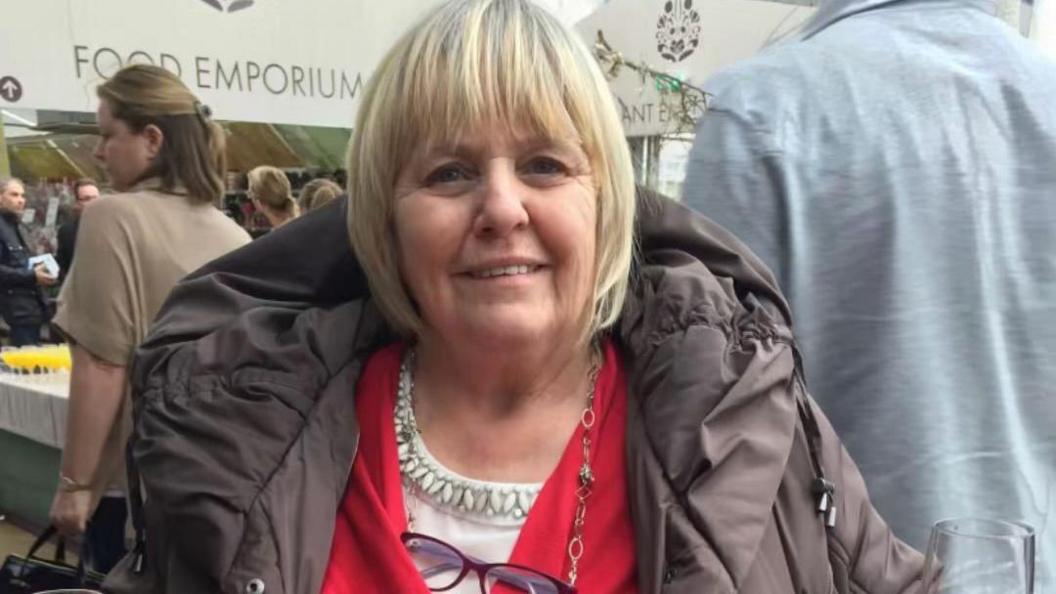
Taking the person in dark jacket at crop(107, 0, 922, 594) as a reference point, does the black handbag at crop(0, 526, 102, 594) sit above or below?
below

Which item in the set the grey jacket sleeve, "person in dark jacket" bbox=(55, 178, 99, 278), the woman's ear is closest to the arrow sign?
the woman's ear

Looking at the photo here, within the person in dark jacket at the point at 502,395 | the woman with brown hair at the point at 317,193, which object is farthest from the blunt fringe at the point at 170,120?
the woman with brown hair at the point at 317,193

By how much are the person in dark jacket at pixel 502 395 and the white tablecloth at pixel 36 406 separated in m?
2.90

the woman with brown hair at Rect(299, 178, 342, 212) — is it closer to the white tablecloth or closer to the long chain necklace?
the white tablecloth

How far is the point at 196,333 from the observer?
124 cm

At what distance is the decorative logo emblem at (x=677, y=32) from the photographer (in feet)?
13.8

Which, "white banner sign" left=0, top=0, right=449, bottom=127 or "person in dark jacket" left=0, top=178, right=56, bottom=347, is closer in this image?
"white banner sign" left=0, top=0, right=449, bottom=127

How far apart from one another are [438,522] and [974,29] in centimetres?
91

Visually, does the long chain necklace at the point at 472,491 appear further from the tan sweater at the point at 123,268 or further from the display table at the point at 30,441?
the display table at the point at 30,441

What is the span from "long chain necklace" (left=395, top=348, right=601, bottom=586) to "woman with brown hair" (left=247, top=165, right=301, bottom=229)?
3.63 metres

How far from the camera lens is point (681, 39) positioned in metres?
4.24

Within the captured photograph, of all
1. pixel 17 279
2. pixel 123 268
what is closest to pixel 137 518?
pixel 123 268

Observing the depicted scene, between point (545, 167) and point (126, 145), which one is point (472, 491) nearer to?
point (545, 167)

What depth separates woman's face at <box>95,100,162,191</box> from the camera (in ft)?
7.98
